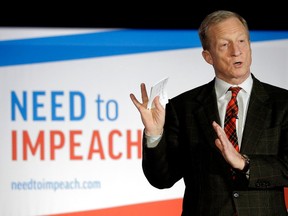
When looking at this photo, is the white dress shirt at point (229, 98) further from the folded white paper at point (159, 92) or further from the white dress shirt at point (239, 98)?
the folded white paper at point (159, 92)

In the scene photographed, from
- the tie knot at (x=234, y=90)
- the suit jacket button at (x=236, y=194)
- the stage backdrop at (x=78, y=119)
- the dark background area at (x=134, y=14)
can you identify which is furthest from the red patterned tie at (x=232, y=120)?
the dark background area at (x=134, y=14)

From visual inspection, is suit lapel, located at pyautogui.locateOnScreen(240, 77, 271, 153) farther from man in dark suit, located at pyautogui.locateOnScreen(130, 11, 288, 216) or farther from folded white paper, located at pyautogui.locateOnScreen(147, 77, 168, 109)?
folded white paper, located at pyautogui.locateOnScreen(147, 77, 168, 109)

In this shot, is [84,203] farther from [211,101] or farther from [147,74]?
[211,101]

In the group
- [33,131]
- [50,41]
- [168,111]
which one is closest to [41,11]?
[50,41]

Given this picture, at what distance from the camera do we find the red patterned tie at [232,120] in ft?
6.78

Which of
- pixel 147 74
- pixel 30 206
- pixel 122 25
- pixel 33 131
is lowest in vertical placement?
pixel 30 206

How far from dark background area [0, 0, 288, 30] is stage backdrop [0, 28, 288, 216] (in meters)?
0.24

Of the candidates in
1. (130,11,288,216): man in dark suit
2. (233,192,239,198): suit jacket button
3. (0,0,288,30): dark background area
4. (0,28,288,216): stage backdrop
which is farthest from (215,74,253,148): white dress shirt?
(0,0,288,30): dark background area

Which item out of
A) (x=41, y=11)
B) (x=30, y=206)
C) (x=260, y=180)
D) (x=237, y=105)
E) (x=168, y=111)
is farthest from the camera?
(x=41, y=11)

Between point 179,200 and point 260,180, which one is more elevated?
point 260,180

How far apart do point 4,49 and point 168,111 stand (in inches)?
71.8

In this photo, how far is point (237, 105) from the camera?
2.14 metres

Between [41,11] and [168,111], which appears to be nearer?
[168,111]

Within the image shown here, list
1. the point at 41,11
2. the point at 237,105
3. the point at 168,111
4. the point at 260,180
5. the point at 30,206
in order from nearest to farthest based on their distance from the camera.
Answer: the point at 260,180
the point at 237,105
the point at 168,111
the point at 30,206
the point at 41,11
